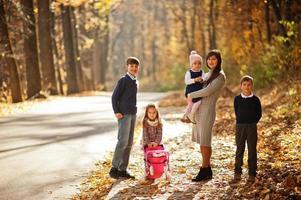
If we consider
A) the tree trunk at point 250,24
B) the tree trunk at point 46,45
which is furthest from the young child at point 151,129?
the tree trunk at point 250,24

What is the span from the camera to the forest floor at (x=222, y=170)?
7.77m

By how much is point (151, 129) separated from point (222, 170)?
159 cm

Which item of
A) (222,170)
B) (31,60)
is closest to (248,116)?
(222,170)

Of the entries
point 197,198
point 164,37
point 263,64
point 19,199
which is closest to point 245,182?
point 197,198

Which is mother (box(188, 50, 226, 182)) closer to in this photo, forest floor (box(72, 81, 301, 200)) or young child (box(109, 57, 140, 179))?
forest floor (box(72, 81, 301, 200))

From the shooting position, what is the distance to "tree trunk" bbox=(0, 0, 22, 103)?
69.6 feet

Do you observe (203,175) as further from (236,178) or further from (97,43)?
(97,43)

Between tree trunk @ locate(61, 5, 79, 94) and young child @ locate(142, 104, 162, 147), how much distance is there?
24707 mm

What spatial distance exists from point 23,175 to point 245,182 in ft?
13.6

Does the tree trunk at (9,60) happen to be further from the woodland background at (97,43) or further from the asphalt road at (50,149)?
the asphalt road at (50,149)

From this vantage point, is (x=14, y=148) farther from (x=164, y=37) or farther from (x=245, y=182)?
(x=164, y=37)

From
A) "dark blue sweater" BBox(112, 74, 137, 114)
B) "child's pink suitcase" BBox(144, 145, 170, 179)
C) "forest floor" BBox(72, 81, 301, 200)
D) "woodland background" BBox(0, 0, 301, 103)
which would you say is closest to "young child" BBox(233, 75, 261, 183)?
"forest floor" BBox(72, 81, 301, 200)

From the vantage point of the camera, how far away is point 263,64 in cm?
2330

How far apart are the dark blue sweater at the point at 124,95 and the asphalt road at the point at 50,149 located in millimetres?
1581
